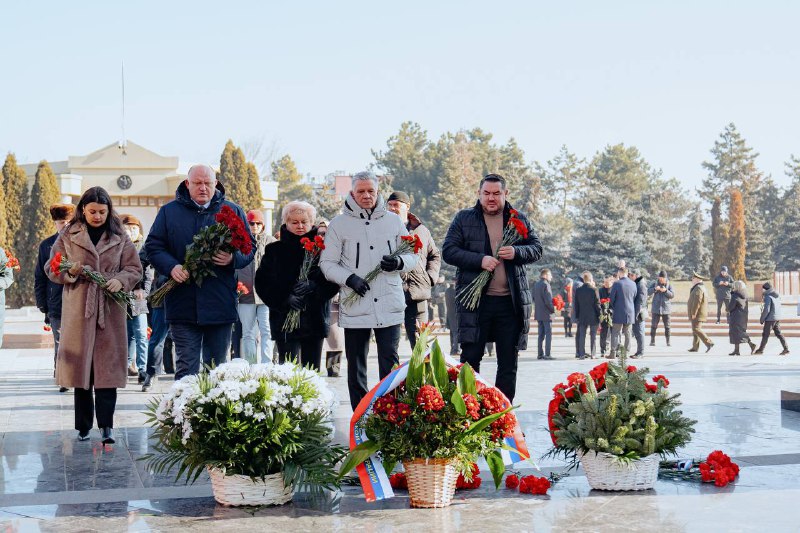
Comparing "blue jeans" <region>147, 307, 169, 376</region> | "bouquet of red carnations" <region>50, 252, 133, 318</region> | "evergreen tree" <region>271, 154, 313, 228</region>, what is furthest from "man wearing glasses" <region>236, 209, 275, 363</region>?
"evergreen tree" <region>271, 154, 313, 228</region>

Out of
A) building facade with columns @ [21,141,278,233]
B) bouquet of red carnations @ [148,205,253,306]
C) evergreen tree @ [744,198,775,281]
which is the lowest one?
bouquet of red carnations @ [148,205,253,306]

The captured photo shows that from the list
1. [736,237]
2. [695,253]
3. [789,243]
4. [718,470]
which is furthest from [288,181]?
[718,470]

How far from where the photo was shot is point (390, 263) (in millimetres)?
6762

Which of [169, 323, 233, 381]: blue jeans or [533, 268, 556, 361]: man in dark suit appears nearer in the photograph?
[169, 323, 233, 381]: blue jeans

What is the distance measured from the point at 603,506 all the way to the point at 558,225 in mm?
57886

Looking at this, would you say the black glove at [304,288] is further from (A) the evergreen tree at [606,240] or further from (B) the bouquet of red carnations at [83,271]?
(A) the evergreen tree at [606,240]

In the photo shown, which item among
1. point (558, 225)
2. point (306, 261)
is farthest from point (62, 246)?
point (558, 225)

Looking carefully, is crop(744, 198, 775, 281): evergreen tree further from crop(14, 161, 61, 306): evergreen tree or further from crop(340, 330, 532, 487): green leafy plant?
crop(340, 330, 532, 487): green leafy plant

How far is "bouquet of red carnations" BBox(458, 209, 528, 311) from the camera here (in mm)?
7215

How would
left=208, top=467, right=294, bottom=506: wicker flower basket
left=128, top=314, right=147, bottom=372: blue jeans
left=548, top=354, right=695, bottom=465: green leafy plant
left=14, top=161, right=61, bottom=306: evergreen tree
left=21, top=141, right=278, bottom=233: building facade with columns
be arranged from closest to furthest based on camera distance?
left=208, top=467, right=294, bottom=506: wicker flower basket → left=548, top=354, right=695, bottom=465: green leafy plant → left=128, top=314, right=147, bottom=372: blue jeans → left=14, top=161, right=61, bottom=306: evergreen tree → left=21, top=141, right=278, bottom=233: building facade with columns

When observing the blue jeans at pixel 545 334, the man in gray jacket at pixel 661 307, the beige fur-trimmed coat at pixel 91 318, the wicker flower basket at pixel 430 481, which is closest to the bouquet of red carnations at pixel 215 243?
the beige fur-trimmed coat at pixel 91 318

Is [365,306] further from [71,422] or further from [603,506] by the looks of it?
[71,422]

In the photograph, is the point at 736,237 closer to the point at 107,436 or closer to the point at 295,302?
the point at 295,302

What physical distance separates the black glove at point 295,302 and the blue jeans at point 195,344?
18.9 inches
